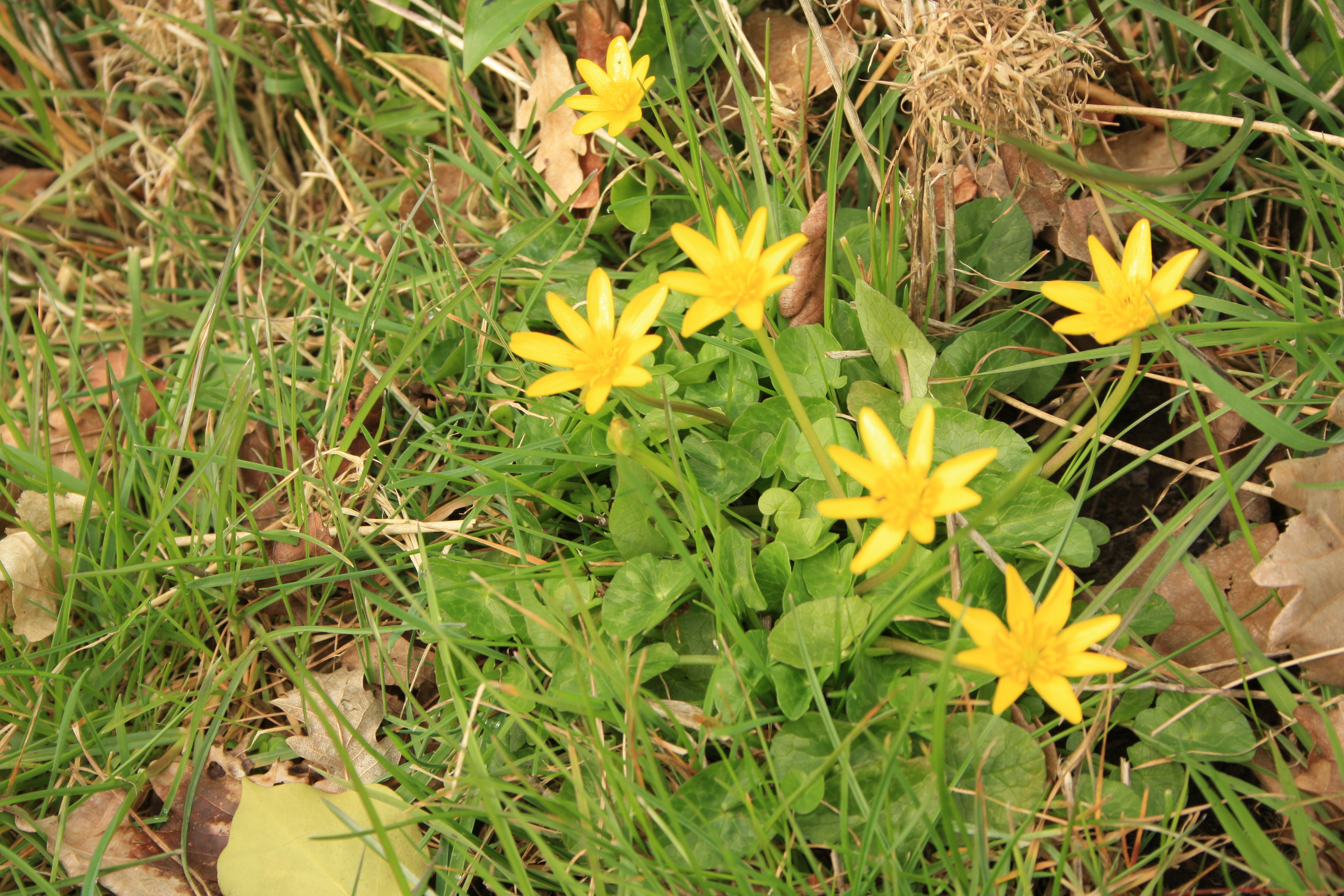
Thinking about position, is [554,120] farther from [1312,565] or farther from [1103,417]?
[1312,565]

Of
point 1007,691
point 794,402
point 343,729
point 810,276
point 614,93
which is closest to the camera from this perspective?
point 1007,691

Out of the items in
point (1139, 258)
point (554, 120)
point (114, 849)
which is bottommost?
point (114, 849)

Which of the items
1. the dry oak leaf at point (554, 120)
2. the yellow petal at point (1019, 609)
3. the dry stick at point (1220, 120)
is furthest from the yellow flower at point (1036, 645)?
the dry oak leaf at point (554, 120)

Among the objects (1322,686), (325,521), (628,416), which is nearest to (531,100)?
(628,416)

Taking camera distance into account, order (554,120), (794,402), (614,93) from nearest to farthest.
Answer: (794,402) < (614,93) < (554,120)

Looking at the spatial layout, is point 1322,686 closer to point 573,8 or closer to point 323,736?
point 323,736

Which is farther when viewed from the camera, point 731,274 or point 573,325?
point 573,325

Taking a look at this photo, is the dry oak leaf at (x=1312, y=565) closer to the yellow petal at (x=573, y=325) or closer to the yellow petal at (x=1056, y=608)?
the yellow petal at (x=1056, y=608)

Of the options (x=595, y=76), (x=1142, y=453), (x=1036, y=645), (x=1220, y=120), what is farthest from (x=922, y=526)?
(x=1220, y=120)
